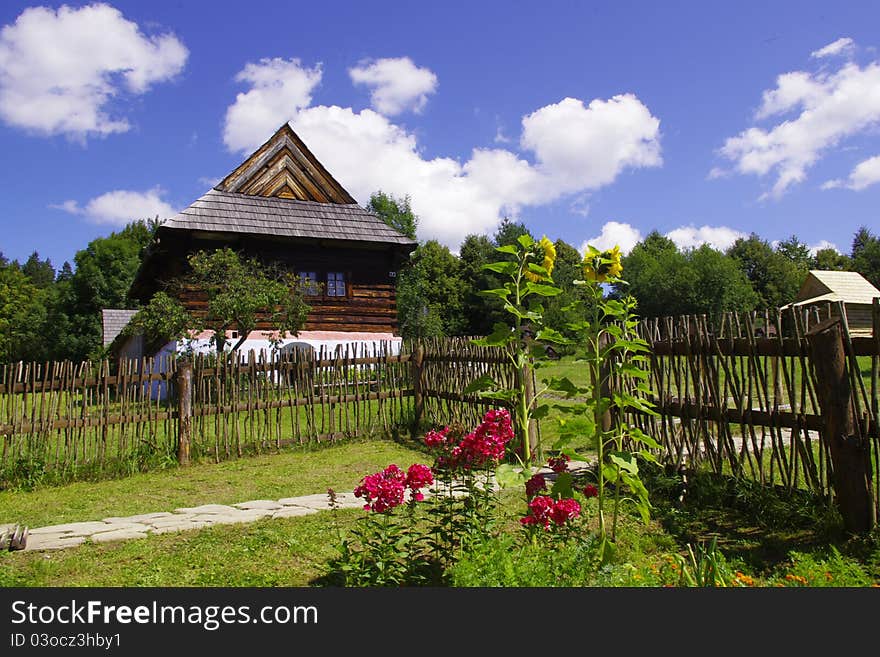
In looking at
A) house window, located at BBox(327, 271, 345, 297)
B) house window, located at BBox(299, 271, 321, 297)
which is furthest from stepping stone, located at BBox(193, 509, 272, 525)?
house window, located at BBox(327, 271, 345, 297)

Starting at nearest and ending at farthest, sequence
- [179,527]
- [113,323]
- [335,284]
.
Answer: [179,527], [335,284], [113,323]

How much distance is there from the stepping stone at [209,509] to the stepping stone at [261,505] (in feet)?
0.33

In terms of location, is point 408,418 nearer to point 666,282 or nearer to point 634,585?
point 634,585

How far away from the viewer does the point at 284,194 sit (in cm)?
1988

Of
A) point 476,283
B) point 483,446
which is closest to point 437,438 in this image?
point 483,446

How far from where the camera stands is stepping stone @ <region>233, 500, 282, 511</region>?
5.72 metres

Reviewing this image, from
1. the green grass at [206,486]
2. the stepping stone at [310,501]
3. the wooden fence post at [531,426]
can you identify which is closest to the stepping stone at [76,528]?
the green grass at [206,486]

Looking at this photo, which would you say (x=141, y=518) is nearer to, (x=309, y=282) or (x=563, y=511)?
(x=563, y=511)

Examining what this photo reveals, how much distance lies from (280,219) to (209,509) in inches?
547

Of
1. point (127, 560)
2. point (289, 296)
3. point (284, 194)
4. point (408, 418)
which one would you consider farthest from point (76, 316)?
point (127, 560)

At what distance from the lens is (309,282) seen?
18000mm

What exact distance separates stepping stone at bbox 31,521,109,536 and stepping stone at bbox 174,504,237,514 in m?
0.68

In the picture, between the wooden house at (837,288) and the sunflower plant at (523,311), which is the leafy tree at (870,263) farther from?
the sunflower plant at (523,311)

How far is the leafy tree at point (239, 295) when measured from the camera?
49.2ft
